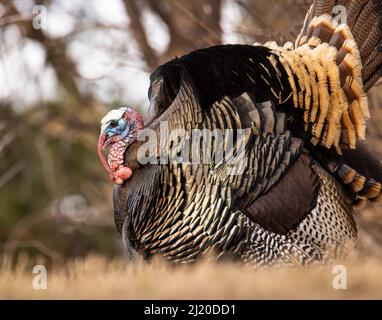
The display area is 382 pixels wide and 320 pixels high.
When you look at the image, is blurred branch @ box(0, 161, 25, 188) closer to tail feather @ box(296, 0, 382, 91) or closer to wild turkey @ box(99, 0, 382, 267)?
wild turkey @ box(99, 0, 382, 267)

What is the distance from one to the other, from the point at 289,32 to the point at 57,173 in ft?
22.2

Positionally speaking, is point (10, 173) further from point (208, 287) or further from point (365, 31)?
point (208, 287)

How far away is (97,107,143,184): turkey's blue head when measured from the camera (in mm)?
5582

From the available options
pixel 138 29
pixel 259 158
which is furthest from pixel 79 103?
pixel 259 158

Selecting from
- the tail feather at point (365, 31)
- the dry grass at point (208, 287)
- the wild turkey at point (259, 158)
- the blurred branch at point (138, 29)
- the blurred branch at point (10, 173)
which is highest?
the blurred branch at point (138, 29)

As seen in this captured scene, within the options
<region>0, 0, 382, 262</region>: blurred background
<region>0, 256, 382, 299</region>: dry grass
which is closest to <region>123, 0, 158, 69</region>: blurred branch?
<region>0, 0, 382, 262</region>: blurred background

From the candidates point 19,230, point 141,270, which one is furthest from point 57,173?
point 141,270

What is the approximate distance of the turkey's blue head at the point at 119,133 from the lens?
18.3ft

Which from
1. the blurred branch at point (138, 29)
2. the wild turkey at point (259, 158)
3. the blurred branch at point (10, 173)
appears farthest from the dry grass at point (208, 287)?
the blurred branch at point (138, 29)

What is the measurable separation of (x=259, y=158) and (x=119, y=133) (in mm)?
1060

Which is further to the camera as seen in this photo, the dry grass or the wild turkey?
the wild turkey

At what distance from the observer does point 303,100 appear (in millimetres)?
5539

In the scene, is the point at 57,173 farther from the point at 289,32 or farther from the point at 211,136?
the point at 211,136

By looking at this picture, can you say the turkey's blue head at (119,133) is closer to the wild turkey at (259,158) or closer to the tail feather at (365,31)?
the wild turkey at (259,158)
